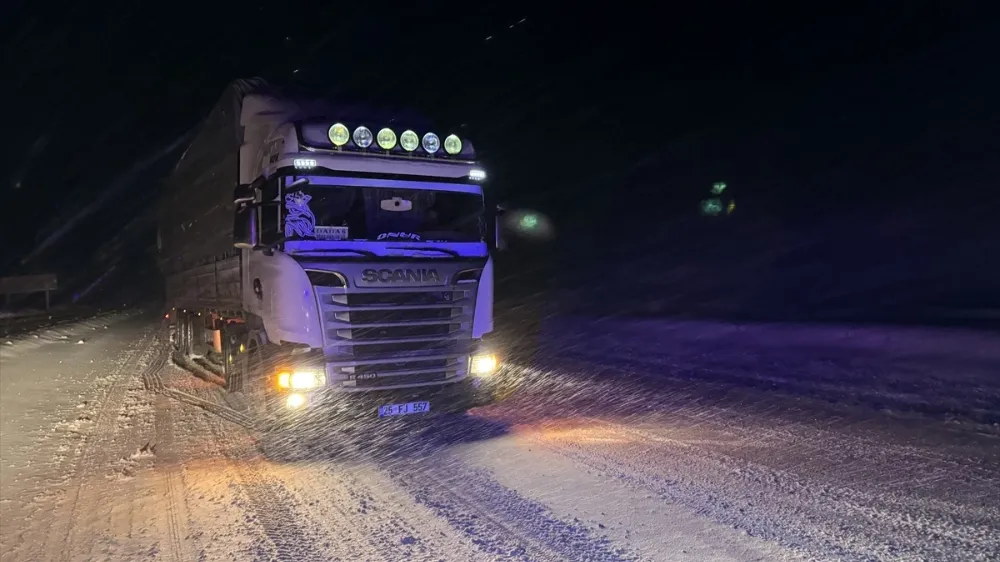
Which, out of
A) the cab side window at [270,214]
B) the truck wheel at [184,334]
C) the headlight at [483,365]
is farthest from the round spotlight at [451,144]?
the truck wheel at [184,334]

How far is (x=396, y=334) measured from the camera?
7.89m

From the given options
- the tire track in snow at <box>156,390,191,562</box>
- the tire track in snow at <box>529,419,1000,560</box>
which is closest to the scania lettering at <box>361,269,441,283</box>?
the tire track in snow at <box>529,419,1000,560</box>

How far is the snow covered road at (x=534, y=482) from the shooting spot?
475 centimetres

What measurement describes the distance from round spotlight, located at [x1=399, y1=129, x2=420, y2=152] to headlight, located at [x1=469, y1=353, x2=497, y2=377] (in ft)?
8.20

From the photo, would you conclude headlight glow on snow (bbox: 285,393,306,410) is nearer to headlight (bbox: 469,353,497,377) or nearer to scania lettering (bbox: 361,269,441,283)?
scania lettering (bbox: 361,269,441,283)

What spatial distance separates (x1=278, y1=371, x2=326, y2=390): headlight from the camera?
7.52m

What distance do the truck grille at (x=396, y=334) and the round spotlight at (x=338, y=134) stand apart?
170 cm

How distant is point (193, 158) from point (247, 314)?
16.9 ft

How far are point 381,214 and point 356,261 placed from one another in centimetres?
88

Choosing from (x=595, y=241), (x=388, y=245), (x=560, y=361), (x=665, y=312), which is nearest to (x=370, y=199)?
(x=388, y=245)

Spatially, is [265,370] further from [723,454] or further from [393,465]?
[723,454]

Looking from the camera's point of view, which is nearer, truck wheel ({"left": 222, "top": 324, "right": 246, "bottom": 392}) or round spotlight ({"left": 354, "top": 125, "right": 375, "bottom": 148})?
round spotlight ({"left": 354, "top": 125, "right": 375, "bottom": 148})

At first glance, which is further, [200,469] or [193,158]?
[193,158]

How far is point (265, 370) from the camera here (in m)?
7.91
